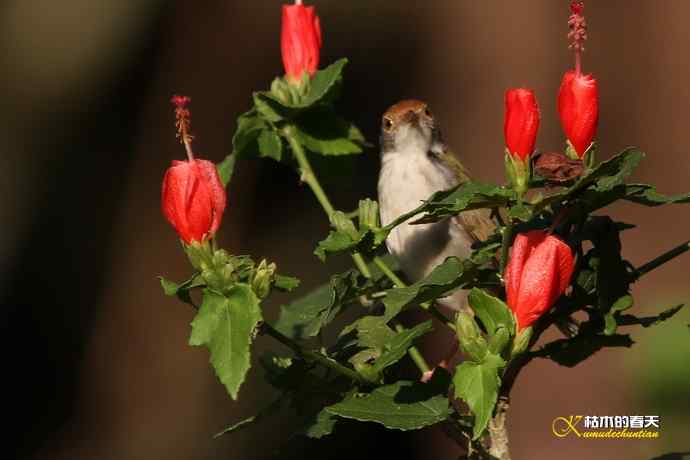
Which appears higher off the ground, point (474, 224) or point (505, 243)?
point (505, 243)

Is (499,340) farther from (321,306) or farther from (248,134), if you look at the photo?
(248,134)

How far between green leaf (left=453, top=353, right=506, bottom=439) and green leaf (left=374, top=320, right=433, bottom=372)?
4.2 inches

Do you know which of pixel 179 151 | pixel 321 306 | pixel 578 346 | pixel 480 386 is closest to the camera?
pixel 480 386

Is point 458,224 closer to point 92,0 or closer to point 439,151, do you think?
point 439,151

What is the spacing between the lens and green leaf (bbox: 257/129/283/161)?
2.79 metres

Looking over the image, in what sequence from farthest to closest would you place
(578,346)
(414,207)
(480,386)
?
(414,207) → (578,346) → (480,386)

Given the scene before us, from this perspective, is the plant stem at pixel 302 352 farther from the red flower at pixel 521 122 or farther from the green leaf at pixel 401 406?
the red flower at pixel 521 122

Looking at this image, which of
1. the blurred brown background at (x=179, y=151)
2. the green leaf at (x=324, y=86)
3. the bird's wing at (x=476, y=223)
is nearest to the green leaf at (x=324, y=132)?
the green leaf at (x=324, y=86)

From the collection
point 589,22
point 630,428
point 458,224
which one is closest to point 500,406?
point 630,428

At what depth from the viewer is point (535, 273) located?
207 cm

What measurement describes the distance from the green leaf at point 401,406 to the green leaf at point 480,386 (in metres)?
0.17

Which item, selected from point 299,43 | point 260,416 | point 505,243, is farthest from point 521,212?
point 299,43

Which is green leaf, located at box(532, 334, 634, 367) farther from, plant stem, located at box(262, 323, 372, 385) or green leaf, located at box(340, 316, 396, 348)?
plant stem, located at box(262, 323, 372, 385)

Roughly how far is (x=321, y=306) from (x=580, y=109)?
0.83 meters
